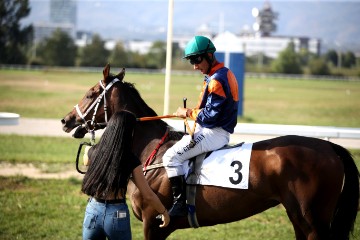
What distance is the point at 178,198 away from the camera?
5949 mm

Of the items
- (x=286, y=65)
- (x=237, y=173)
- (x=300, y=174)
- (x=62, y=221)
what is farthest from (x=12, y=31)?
(x=300, y=174)

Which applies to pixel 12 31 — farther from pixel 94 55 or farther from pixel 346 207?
pixel 346 207

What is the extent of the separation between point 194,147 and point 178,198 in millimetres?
542

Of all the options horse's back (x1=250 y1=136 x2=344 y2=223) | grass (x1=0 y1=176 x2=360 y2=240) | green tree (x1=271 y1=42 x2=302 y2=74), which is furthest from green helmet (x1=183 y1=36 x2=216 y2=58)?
green tree (x1=271 y1=42 x2=302 y2=74)

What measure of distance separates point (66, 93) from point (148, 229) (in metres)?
32.0

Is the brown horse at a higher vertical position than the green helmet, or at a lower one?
lower

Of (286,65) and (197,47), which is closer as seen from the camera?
(197,47)

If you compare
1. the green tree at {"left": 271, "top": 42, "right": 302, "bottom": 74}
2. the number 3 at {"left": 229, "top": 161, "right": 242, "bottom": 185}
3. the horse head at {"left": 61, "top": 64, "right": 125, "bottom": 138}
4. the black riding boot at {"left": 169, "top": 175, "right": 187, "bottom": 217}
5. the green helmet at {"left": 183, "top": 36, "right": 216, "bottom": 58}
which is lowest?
the green tree at {"left": 271, "top": 42, "right": 302, "bottom": 74}

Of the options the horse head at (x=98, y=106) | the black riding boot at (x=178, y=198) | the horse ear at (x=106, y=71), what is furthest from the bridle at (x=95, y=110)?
the black riding boot at (x=178, y=198)

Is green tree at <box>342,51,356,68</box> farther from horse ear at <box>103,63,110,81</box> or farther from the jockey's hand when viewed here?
the jockey's hand

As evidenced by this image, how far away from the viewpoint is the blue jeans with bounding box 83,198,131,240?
14.9ft

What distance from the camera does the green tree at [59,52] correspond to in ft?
274

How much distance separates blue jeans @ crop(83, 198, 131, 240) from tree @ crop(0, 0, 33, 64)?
63681mm

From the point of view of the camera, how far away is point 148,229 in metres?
5.93
